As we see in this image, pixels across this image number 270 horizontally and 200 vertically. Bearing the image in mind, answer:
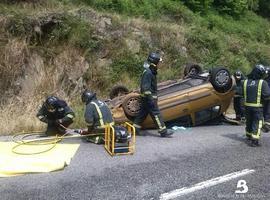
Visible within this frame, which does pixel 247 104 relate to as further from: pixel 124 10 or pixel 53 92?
pixel 124 10

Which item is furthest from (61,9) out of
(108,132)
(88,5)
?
(108,132)

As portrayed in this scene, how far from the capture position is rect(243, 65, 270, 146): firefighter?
9.61 m

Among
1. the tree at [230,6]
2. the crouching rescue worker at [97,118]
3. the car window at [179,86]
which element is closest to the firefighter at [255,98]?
the car window at [179,86]

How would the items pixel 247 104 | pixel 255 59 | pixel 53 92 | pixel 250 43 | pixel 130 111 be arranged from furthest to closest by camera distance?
1. pixel 250 43
2. pixel 255 59
3. pixel 53 92
4. pixel 130 111
5. pixel 247 104

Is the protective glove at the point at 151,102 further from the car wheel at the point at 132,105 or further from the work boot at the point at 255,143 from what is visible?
the work boot at the point at 255,143

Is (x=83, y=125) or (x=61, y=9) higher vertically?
(x=61, y=9)

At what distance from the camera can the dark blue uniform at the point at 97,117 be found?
9.50 meters

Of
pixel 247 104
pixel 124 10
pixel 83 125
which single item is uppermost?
pixel 124 10

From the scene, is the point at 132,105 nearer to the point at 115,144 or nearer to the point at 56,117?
the point at 56,117

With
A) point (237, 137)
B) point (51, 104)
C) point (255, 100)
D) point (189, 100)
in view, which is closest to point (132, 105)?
point (189, 100)

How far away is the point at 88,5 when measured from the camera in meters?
19.2

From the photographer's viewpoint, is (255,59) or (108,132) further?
(255,59)

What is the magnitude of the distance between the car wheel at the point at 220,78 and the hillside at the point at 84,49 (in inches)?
138

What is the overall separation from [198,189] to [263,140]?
3.92 m
